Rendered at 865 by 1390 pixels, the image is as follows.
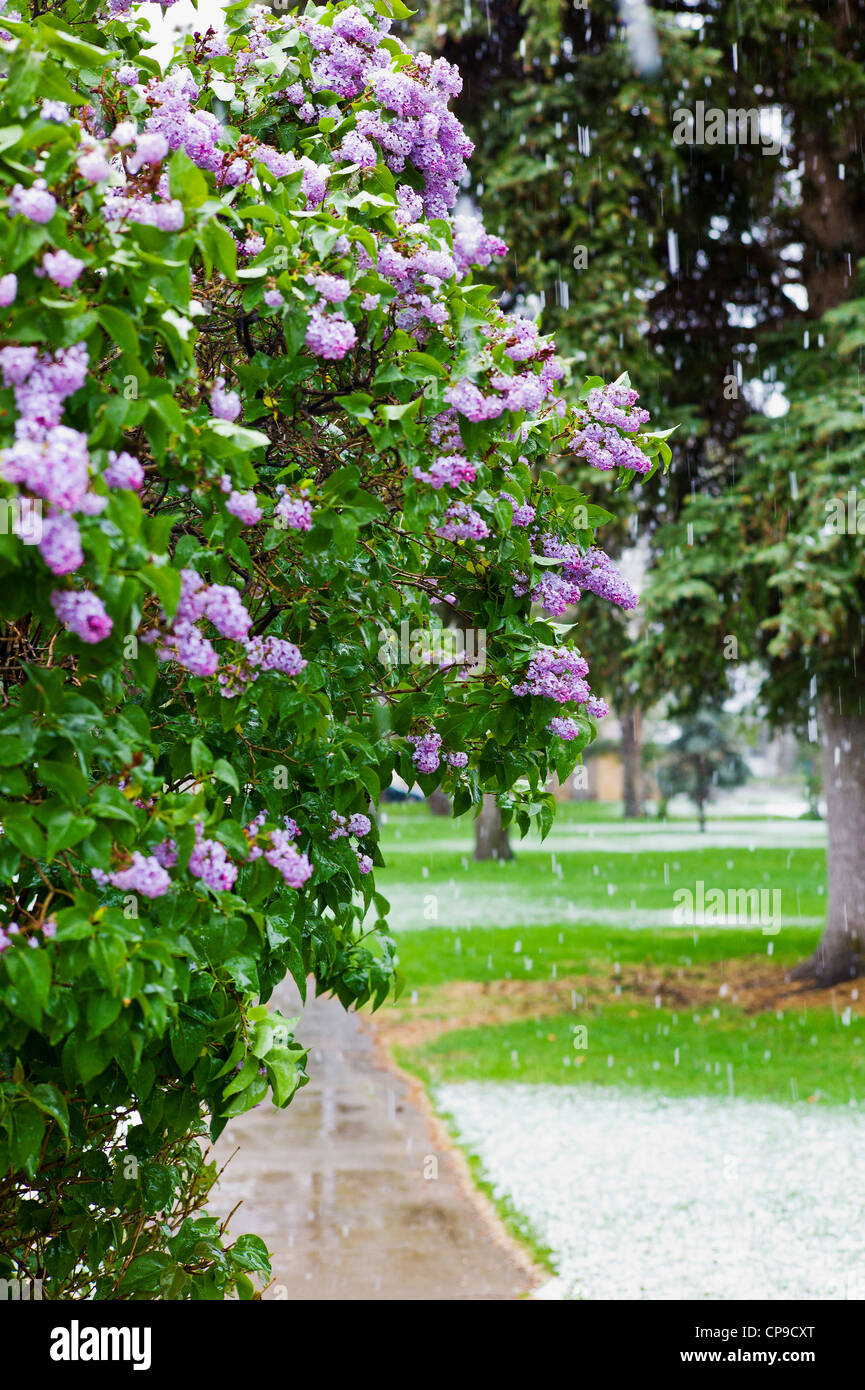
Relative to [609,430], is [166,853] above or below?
below

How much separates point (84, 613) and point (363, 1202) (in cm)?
590

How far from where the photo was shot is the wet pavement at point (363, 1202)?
5.66 m

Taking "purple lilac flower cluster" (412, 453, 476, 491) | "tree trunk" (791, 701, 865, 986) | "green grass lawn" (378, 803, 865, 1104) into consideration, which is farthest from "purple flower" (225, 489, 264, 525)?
"tree trunk" (791, 701, 865, 986)

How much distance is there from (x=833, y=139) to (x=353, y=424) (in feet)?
30.7

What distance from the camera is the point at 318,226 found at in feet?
7.08

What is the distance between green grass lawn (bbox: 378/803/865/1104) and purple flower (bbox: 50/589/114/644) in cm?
817

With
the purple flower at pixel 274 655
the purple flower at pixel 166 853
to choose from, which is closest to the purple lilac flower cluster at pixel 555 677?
the purple flower at pixel 274 655

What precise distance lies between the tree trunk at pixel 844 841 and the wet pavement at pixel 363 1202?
4.72m

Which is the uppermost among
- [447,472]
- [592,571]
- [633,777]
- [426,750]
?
[447,472]

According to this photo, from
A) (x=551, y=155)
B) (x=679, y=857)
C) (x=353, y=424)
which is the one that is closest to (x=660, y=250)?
(x=551, y=155)

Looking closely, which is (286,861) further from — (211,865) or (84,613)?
(84,613)

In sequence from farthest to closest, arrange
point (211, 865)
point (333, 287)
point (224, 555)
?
point (224, 555), point (333, 287), point (211, 865)

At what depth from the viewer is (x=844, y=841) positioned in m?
11.5

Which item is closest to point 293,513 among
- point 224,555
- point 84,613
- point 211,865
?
point 224,555
